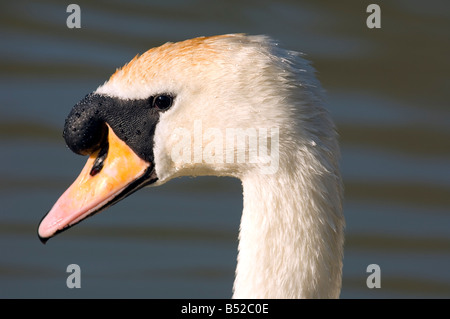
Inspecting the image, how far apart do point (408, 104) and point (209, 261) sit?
1678 millimetres

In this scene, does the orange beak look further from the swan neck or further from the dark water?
the dark water

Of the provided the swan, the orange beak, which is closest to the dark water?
the orange beak

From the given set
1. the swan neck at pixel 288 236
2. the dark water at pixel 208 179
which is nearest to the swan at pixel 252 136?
the swan neck at pixel 288 236

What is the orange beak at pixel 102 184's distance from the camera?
3105 mm

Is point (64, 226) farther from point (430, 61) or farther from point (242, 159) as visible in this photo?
point (430, 61)

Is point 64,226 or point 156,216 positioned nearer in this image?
point 64,226

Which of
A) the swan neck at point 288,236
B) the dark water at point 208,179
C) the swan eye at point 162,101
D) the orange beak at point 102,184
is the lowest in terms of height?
the swan neck at point 288,236

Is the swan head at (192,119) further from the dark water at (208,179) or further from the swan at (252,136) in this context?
the dark water at (208,179)

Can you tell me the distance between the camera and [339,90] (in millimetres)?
6234

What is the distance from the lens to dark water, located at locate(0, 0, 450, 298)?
5543 mm

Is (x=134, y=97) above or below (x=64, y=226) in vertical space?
above

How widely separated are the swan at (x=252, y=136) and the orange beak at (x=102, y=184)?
0.01 metres

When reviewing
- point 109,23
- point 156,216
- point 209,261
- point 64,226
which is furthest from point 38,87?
point 64,226

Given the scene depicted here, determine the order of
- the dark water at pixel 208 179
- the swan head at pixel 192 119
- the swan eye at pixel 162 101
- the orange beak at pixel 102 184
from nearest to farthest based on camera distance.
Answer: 1. the swan head at pixel 192 119
2. the swan eye at pixel 162 101
3. the orange beak at pixel 102 184
4. the dark water at pixel 208 179
